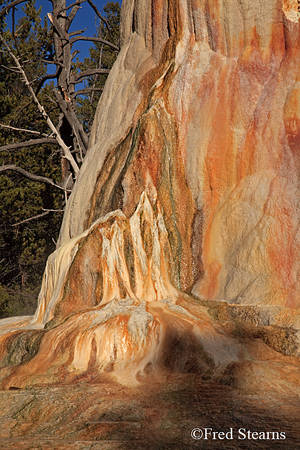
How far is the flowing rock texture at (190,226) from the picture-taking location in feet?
17.3

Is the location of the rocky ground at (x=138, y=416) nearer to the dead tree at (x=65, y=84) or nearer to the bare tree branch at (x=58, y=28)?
the dead tree at (x=65, y=84)

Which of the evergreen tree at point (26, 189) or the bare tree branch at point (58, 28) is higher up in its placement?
the bare tree branch at point (58, 28)

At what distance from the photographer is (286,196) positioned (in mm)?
6570

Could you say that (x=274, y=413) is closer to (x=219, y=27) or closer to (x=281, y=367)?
(x=281, y=367)

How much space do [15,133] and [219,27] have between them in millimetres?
8971

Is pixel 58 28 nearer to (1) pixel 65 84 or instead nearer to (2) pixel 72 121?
(1) pixel 65 84

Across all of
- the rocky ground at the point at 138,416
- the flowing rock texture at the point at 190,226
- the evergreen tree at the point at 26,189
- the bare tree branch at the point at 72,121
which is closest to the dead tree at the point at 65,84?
the bare tree branch at the point at 72,121

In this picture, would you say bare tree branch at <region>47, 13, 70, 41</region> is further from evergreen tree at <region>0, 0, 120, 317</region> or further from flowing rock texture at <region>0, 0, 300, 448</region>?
flowing rock texture at <region>0, 0, 300, 448</region>

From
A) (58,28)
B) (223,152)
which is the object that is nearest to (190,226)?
(223,152)

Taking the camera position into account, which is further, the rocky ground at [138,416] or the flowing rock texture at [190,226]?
the flowing rock texture at [190,226]

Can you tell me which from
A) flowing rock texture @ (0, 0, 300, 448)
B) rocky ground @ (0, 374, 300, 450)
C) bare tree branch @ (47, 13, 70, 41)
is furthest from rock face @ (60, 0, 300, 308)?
bare tree branch @ (47, 13, 70, 41)

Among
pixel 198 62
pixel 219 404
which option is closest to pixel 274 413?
pixel 219 404

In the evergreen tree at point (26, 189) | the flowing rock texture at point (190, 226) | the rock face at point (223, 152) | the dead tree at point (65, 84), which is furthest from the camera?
the evergreen tree at point (26, 189)

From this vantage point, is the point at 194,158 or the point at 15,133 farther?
the point at 15,133
